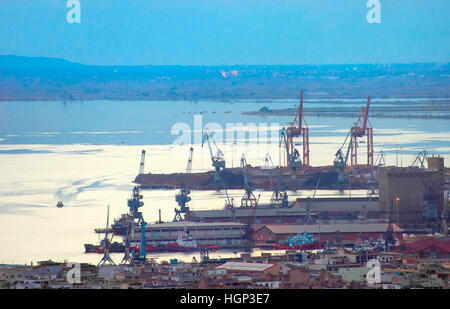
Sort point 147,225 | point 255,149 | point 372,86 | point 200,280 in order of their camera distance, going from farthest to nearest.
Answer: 1. point 372,86
2. point 255,149
3. point 147,225
4. point 200,280

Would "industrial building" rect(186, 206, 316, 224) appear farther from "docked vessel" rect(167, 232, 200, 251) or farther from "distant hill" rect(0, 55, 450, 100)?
"distant hill" rect(0, 55, 450, 100)

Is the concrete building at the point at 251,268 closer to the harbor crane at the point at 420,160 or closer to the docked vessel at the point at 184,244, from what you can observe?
the docked vessel at the point at 184,244

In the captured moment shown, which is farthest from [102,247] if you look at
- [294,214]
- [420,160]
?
[420,160]

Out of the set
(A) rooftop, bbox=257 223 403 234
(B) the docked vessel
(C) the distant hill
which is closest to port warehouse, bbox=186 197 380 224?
(A) rooftop, bbox=257 223 403 234

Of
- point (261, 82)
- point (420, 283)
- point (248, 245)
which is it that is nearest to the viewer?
point (420, 283)

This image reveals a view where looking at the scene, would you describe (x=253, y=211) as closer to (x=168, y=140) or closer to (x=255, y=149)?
(x=255, y=149)

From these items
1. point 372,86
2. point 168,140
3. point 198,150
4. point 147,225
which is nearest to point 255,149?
point 198,150

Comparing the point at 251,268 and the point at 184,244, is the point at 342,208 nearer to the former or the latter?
the point at 184,244
